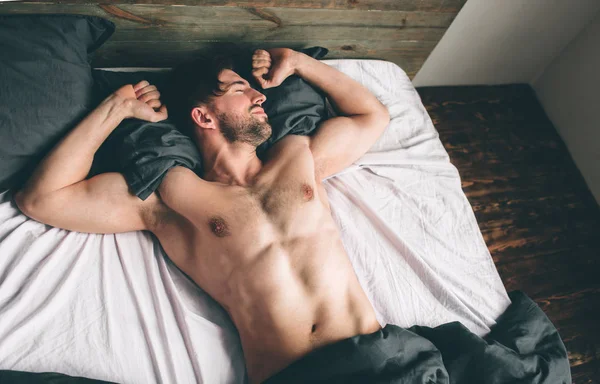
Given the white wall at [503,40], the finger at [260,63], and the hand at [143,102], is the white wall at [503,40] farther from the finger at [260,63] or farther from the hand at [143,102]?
the hand at [143,102]

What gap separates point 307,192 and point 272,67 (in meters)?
0.49

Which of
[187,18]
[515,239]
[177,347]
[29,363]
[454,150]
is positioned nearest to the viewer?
[29,363]

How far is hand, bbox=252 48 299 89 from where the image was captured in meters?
1.60

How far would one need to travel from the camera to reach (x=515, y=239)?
6.87ft

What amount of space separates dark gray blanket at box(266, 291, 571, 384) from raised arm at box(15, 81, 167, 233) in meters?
0.67

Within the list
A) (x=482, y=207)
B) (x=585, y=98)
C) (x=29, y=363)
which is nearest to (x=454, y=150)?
(x=482, y=207)

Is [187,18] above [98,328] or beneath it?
above

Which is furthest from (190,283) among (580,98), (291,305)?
(580,98)

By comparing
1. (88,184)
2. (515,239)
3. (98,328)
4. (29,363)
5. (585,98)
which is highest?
(585,98)

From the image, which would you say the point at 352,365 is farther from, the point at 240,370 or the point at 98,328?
the point at 98,328

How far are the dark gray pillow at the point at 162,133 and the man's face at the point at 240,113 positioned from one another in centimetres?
9

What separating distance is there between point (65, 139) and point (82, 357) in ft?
2.10

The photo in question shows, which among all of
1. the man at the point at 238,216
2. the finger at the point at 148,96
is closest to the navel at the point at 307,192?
the man at the point at 238,216

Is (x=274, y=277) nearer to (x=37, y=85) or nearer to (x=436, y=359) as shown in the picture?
(x=436, y=359)
